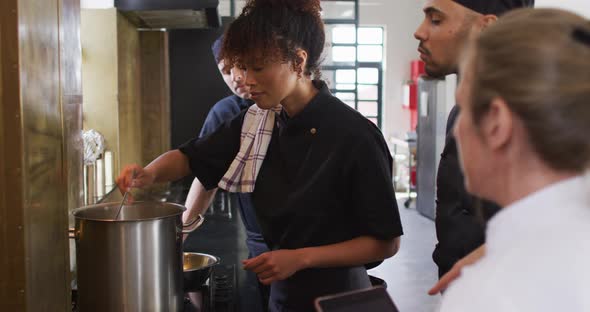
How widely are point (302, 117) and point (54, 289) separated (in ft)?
1.98

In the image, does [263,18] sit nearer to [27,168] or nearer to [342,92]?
[27,168]

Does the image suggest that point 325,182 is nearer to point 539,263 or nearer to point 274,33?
point 274,33

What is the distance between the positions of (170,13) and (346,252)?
7.79ft

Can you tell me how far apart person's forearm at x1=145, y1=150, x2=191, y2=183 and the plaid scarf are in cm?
10

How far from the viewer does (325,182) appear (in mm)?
1352

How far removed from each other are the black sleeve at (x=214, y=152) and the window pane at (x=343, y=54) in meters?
7.49

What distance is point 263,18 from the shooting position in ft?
4.64

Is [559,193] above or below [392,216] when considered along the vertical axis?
above

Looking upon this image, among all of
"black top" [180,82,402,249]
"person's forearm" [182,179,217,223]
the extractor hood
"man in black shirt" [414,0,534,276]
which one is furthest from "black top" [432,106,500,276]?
the extractor hood

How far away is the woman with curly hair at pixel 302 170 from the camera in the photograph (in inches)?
52.4

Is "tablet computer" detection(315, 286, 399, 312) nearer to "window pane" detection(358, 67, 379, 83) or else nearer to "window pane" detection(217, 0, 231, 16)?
"window pane" detection(217, 0, 231, 16)

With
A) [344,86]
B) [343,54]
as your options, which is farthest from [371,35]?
[344,86]

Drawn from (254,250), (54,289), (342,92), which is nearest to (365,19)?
(342,92)

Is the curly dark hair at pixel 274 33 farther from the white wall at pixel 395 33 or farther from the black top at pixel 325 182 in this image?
the white wall at pixel 395 33
